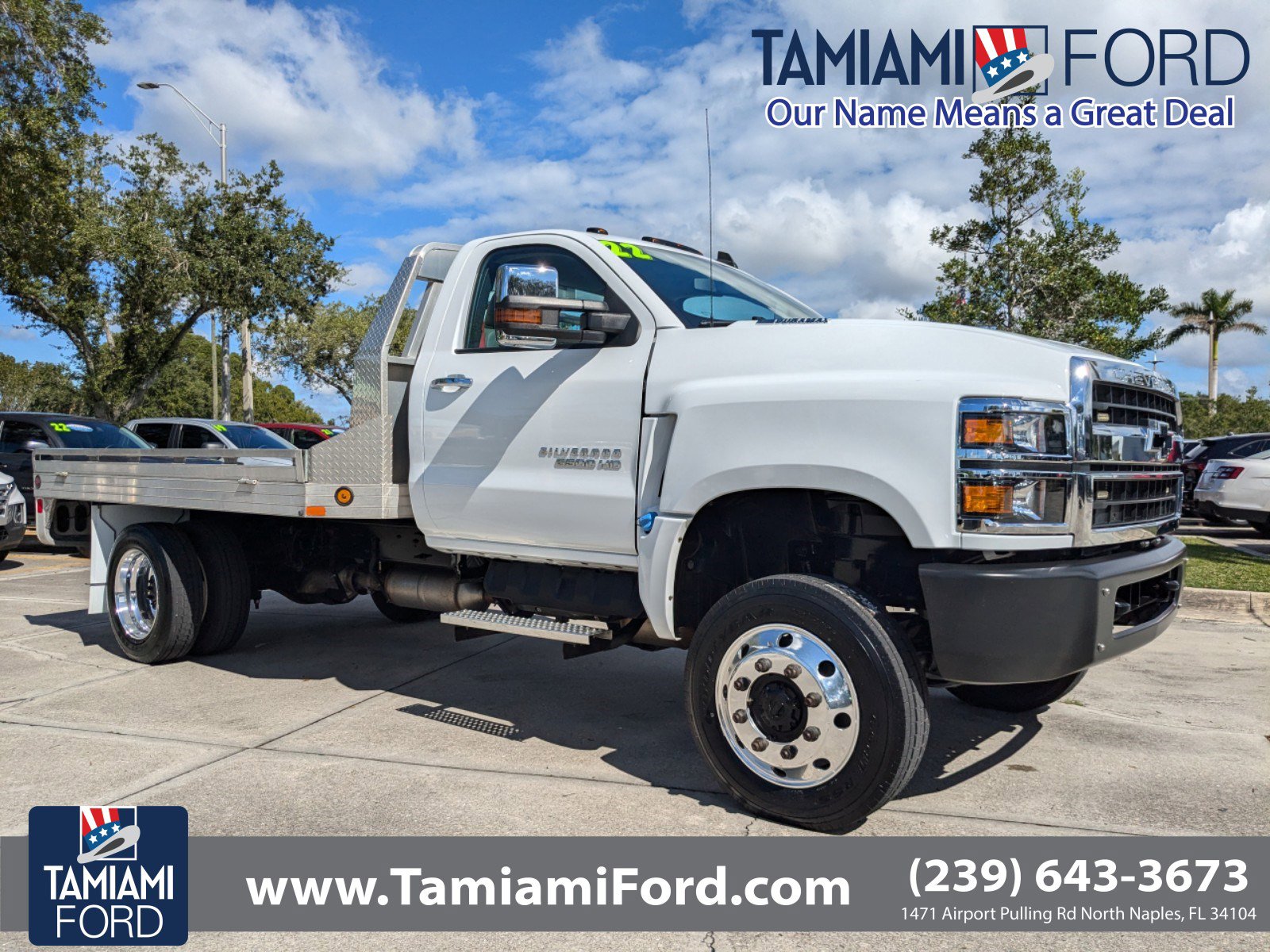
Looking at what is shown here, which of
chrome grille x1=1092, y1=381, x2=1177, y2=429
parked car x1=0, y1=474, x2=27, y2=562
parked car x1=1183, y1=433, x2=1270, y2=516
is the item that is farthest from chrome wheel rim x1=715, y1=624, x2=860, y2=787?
parked car x1=1183, y1=433, x2=1270, y2=516

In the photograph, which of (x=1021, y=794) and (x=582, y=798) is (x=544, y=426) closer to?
(x=582, y=798)

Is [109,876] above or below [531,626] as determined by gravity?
below

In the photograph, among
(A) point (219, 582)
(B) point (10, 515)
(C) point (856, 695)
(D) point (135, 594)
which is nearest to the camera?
(C) point (856, 695)

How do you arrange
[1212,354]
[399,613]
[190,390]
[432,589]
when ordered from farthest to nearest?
[190,390]
[1212,354]
[399,613]
[432,589]

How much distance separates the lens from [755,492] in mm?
3764

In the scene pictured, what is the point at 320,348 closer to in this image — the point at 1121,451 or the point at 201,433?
the point at 201,433

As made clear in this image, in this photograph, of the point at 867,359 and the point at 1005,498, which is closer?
the point at 1005,498

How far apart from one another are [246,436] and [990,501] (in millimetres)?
13111

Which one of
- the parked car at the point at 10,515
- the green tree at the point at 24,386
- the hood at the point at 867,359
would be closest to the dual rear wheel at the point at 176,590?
the hood at the point at 867,359

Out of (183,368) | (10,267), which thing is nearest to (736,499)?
(10,267)

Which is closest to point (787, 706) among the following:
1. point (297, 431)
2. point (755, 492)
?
point (755, 492)

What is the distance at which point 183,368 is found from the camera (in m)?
66.6

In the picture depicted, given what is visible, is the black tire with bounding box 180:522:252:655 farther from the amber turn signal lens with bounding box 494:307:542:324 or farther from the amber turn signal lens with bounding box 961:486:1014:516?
the amber turn signal lens with bounding box 961:486:1014:516

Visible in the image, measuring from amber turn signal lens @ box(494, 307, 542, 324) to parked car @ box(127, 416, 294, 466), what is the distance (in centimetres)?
1035
